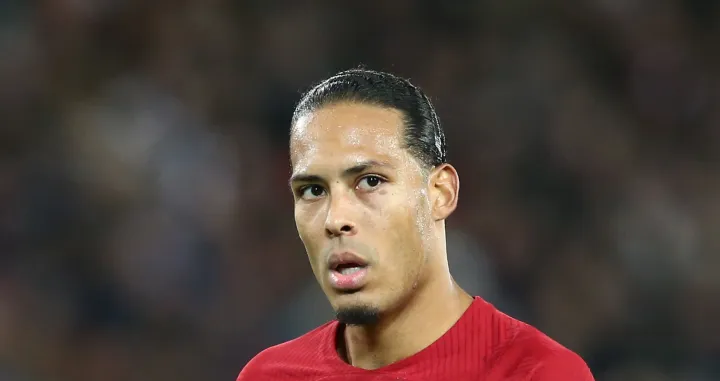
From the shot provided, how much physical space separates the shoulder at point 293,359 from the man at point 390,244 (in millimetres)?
89

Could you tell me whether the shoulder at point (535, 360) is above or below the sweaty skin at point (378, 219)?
below

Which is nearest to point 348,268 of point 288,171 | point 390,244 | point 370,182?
point 390,244

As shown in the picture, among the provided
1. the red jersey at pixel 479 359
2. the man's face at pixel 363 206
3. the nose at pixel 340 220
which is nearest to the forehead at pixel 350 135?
the man's face at pixel 363 206

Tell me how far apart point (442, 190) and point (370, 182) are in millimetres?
252

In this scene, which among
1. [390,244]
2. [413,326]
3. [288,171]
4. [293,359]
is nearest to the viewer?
[390,244]

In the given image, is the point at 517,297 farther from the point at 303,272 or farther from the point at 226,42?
the point at 226,42

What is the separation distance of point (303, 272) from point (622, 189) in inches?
60.9

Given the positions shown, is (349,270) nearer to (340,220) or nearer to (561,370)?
(340,220)

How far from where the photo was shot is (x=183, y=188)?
Answer: 5027mm

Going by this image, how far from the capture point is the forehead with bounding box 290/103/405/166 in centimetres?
255

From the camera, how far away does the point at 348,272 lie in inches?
98.9

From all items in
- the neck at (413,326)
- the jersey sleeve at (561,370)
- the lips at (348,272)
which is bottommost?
the jersey sleeve at (561,370)

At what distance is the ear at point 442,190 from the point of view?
2.68 meters

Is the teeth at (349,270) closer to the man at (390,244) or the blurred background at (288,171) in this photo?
the man at (390,244)
